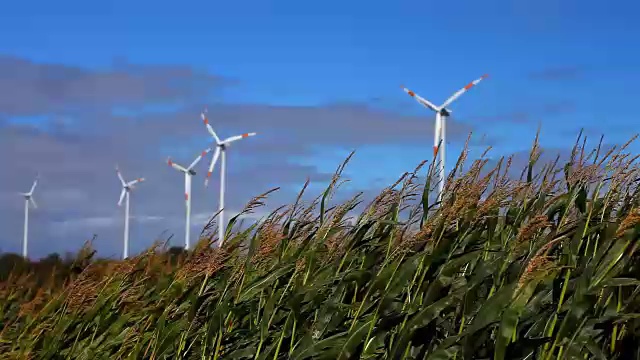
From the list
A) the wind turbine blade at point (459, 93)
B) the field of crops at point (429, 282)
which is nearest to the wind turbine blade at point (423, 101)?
the wind turbine blade at point (459, 93)

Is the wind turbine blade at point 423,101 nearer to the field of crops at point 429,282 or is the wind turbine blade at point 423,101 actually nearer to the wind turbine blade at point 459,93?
the wind turbine blade at point 459,93

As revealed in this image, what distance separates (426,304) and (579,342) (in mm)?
1216

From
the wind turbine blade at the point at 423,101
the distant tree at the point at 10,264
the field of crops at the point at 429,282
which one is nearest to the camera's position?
the field of crops at the point at 429,282

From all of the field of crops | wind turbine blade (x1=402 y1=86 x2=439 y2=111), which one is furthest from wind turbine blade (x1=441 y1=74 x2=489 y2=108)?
the field of crops

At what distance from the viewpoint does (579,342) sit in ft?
21.4

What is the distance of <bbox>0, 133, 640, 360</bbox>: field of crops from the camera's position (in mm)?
6633

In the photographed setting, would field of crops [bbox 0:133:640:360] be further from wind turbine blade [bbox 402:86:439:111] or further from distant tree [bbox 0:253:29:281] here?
wind turbine blade [bbox 402:86:439:111]

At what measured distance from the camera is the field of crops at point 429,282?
6.63 metres

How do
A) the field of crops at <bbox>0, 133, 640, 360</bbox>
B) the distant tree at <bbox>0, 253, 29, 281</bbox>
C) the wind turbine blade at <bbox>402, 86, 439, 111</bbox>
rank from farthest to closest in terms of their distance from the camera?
the wind turbine blade at <bbox>402, 86, 439, 111</bbox> → the distant tree at <bbox>0, 253, 29, 281</bbox> → the field of crops at <bbox>0, 133, 640, 360</bbox>

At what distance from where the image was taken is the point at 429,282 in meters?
7.57

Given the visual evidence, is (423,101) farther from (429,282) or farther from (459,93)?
(429,282)

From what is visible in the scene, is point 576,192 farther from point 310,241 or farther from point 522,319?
point 310,241

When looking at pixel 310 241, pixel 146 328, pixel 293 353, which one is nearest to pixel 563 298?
pixel 293 353

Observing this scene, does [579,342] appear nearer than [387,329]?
Yes
